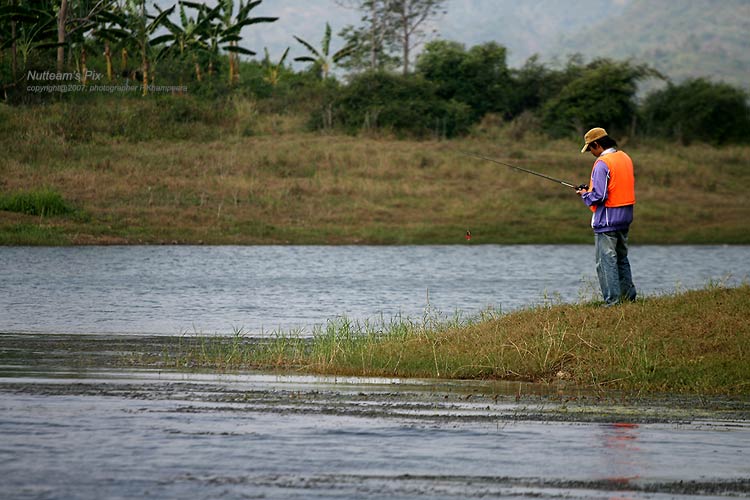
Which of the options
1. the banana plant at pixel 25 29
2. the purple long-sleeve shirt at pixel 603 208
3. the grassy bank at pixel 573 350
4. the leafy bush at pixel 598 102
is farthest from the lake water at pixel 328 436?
the leafy bush at pixel 598 102

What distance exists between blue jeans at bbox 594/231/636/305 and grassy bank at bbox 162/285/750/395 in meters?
0.23

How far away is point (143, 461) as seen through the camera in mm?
7141

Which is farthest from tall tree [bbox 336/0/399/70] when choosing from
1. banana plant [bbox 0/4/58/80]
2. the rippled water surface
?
the rippled water surface

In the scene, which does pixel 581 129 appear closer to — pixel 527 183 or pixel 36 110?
pixel 527 183

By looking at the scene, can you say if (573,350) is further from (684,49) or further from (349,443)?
(684,49)

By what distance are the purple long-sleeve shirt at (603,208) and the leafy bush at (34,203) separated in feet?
71.0

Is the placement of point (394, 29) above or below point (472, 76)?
above

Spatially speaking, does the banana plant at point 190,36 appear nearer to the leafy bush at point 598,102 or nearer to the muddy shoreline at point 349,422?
the leafy bush at point 598,102

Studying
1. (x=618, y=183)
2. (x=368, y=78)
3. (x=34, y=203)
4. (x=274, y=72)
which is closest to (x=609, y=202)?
(x=618, y=183)

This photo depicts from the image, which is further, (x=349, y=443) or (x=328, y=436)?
(x=328, y=436)

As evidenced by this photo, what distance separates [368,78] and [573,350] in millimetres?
37069

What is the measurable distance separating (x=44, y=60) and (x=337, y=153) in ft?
42.3

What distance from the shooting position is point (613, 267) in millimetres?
12289

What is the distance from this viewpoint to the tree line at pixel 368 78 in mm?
43562
